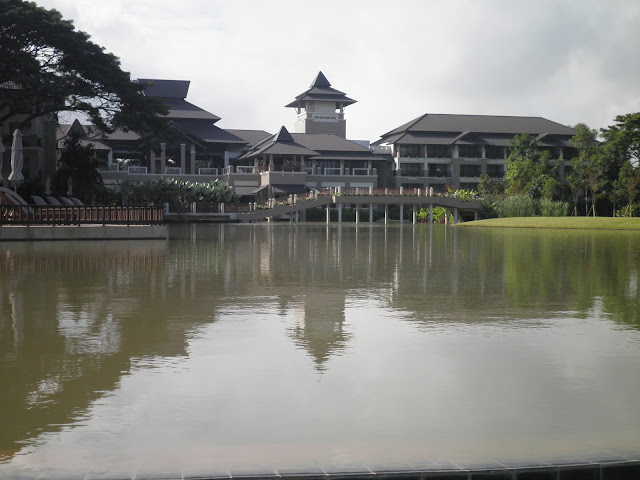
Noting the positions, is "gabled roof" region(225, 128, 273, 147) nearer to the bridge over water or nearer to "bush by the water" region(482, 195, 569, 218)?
the bridge over water

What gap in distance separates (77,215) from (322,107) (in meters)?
62.4

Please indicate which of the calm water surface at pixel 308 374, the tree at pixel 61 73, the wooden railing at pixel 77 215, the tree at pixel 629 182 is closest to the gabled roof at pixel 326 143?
the tree at pixel 629 182

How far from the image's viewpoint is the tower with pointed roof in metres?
87.7

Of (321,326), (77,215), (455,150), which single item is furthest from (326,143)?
(321,326)

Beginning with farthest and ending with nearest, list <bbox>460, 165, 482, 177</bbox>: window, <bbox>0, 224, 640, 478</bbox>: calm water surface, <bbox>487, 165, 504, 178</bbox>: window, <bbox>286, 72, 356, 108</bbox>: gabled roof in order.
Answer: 1. <bbox>286, 72, 356, 108</bbox>: gabled roof
2. <bbox>487, 165, 504, 178</bbox>: window
3. <bbox>460, 165, 482, 177</bbox>: window
4. <bbox>0, 224, 640, 478</bbox>: calm water surface

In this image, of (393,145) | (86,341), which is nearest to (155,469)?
(86,341)

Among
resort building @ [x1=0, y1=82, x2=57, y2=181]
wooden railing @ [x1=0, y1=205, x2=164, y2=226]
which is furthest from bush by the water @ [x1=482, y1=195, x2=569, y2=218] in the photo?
wooden railing @ [x1=0, y1=205, x2=164, y2=226]

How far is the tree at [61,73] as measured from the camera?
36562mm

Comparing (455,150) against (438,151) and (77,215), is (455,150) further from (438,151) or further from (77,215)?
(77,215)

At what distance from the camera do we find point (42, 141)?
5500 cm

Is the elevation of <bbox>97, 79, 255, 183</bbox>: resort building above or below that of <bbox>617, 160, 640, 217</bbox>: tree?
above

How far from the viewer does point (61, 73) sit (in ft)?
130

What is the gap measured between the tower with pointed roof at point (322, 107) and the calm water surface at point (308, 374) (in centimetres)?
7445

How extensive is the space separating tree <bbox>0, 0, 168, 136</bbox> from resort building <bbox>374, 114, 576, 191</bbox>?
45.1 m
